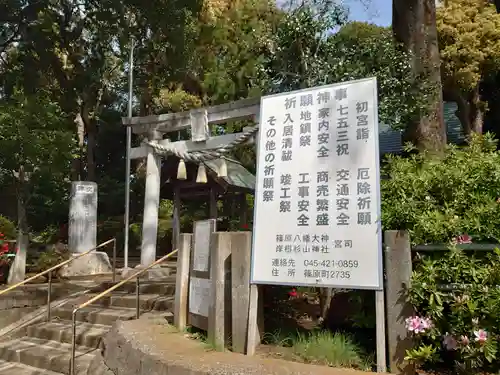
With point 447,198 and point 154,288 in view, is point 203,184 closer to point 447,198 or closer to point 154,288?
point 154,288

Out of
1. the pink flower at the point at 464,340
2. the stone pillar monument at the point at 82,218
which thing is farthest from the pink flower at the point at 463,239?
the stone pillar monument at the point at 82,218

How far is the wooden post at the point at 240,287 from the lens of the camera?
4.70 metres

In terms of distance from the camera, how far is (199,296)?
545 cm

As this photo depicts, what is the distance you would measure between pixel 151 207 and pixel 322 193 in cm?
755

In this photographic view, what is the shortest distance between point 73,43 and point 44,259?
9531mm

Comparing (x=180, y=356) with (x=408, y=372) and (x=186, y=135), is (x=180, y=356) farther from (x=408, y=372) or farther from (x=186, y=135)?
(x=186, y=135)

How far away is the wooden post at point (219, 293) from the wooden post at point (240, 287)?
0.11 m

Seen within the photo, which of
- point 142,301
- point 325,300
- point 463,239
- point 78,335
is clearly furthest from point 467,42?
point 78,335

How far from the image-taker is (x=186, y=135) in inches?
768

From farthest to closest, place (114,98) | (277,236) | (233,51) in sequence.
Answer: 1. (114,98)
2. (233,51)
3. (277,236)

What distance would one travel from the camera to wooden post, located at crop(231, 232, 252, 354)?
470 cm

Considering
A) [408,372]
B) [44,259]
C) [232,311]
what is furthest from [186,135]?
[408,372]

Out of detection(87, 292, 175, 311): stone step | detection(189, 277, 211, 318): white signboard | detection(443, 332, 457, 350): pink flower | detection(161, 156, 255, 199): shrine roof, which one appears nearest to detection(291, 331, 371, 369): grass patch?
detection(443, 332, 457, 350): pink flower

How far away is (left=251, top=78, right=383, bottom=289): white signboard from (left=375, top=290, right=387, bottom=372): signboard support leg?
0.39ft
